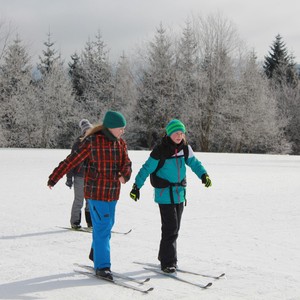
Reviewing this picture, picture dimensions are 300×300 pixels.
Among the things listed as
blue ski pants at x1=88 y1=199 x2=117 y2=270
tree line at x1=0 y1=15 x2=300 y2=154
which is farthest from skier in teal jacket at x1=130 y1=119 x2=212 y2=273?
tree line at x1=0 y1=15 x2=300 y2=154

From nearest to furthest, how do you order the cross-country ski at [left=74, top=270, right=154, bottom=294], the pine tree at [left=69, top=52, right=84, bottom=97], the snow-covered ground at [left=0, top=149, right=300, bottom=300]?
the cross-country ski at [left=74, top=270, right=154, bottom=294] → the snow-covered ground at [left=0, top=149, right=300, bottom=300] → the pine tree at [left=69, top=52, right=84, bottom=97]

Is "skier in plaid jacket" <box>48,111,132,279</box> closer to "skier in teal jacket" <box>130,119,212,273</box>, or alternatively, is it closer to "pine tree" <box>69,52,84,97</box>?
"skier in teal jacket" <box>130,119,212,273</box>

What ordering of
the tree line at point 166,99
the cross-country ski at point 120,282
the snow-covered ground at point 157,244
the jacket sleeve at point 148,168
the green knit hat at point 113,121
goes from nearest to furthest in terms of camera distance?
the cross-country ski at point 120,282 → the snow-covered ground at point 157,244 → the green knit hat at point 113,121 → the jacket sleeve at point 148,168 → the tree line at point 166,99

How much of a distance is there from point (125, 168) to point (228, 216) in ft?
16.1

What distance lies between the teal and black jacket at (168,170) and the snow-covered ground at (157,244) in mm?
851

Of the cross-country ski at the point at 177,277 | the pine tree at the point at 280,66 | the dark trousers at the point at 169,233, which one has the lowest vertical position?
the cross-country ski at the point at 177,277

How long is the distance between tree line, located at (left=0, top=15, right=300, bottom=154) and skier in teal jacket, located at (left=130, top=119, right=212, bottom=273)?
1418 inches

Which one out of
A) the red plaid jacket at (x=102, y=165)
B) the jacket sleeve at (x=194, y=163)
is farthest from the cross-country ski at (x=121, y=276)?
the jacket sleeve at (x=194, y=163)

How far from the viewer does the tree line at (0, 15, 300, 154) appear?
4225cm

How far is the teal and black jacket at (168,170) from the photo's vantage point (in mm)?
5148

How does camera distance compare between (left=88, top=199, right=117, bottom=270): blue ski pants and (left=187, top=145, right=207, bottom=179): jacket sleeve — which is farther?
(left=187, top=145, right=207, bottom=179): jacket sleeve

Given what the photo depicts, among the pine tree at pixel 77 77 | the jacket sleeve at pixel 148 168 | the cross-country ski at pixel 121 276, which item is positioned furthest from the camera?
the pine tree at pixel 77 77

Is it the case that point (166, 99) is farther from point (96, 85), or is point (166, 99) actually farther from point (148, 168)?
point (148, 168)

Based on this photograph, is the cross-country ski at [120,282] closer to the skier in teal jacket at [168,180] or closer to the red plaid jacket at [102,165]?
the skier in teal jacket at [168,180]
